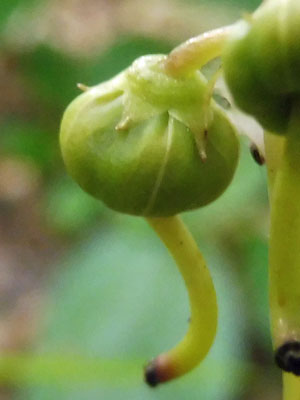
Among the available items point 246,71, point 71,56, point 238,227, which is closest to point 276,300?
point 246,71

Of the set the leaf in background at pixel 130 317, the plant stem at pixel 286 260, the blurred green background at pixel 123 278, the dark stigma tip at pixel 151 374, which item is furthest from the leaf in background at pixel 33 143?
the plant stem at pixel 286 260

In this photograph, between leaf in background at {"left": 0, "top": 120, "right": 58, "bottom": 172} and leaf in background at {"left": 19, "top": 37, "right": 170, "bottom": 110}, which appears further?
leaf in background at {"left": 0, "top": 120, "right": 58, "bottom": 172}

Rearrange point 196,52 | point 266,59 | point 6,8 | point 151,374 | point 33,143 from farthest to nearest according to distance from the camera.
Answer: point 33,143 < point 6,8 < point 151,374 < point 196,52 < point 266,59

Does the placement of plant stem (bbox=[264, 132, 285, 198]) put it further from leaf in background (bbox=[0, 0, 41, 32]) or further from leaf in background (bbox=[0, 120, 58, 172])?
leaf in background (bbox=[0, 120, 58, 172])

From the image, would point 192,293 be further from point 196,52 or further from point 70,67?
point 70,67

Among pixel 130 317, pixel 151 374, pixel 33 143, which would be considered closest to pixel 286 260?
pixel 151 374

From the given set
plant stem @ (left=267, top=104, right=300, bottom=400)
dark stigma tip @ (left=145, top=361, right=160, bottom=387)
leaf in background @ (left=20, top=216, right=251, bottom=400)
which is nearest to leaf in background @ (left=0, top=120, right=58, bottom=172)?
leaf in background @ (left=20, top=216, right=251, bottom=400)
